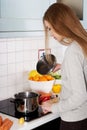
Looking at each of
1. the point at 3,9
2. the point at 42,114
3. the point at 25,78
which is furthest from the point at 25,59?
the point at 3,9

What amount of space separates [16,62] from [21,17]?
0.62m

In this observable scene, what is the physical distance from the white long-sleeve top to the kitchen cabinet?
30 cm

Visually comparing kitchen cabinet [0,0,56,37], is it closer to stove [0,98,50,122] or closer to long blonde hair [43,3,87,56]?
long blonde hair [43,3,87,56]

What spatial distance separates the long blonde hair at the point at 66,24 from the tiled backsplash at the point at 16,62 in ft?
2.18

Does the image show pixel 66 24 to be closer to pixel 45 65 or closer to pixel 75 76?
pixel 75 76

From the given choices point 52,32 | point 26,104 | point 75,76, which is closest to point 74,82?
point 75,76

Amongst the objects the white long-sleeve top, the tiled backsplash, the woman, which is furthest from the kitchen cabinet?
the tiled backsplash

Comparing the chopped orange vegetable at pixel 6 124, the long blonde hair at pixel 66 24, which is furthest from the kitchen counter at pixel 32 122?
the long blonde hair at pixel 66 24

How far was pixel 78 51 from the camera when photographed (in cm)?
129

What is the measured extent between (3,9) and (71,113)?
0.64m

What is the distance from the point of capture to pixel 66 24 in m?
1.30

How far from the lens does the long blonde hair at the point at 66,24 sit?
1.30m

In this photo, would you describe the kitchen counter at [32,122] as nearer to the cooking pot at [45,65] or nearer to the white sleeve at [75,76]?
the white sleeve at [75,76]

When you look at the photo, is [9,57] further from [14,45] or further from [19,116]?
[19,116]
